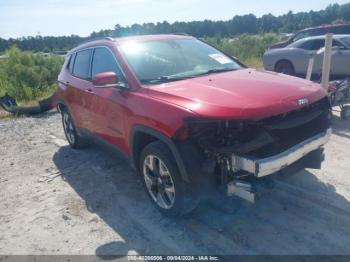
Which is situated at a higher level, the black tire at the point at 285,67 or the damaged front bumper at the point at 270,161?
the damaged front bumper at the point at 270,161

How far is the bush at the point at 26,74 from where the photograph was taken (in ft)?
47.9

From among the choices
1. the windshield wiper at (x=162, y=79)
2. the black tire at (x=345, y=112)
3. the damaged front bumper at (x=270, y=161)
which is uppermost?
the windshield wiper at (x=162, y=79)

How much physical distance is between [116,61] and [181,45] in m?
1.00

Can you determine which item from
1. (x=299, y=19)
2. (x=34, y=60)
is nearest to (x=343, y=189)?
(x=34, y=60)

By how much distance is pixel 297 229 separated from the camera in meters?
3.40

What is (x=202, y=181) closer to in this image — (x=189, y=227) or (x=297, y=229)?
(x=189, y=227)

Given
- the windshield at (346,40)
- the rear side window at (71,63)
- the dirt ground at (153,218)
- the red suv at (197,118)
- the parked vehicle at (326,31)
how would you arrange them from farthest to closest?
the parked vehicle at (326,31)
the windshield at (346,40)
the rear side window at (71,63)
the dirt ground at (153,218)
the red suv at (197,118)

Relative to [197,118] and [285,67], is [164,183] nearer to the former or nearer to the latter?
[197,118]

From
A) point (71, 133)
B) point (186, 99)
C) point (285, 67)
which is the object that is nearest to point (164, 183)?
point (186, 99)

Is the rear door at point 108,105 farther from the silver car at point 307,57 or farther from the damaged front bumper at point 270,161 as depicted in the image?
the silver car at point 307,57

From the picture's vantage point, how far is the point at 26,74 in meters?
15.9

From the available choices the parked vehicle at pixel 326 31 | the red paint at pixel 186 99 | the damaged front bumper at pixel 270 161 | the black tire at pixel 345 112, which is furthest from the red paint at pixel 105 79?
the parked vehicle at pixel 326 31

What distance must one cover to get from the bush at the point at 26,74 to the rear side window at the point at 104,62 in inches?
404

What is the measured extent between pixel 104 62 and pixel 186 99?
1.81 meters
